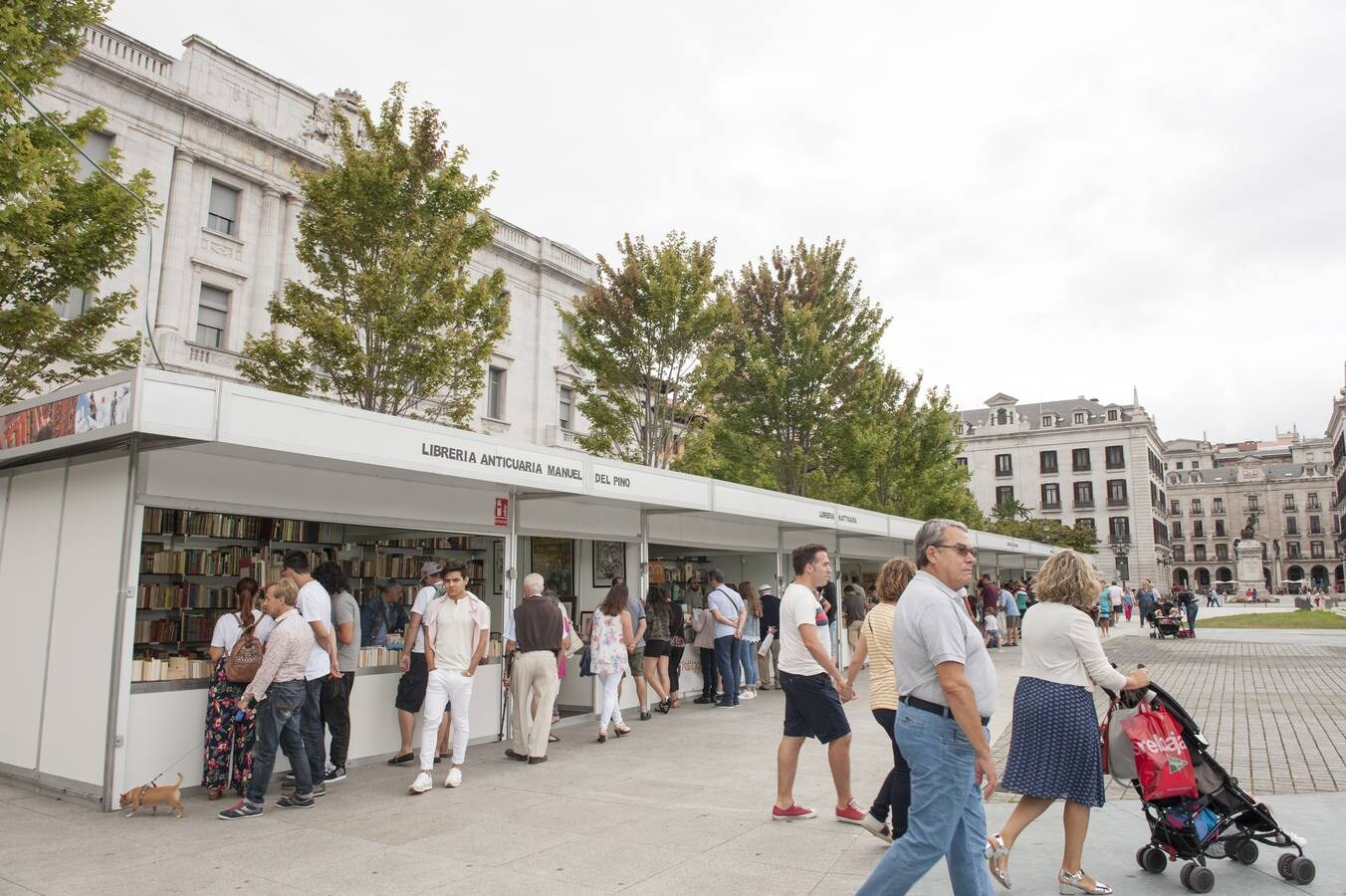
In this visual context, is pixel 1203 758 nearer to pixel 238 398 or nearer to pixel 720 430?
pixel 238 398

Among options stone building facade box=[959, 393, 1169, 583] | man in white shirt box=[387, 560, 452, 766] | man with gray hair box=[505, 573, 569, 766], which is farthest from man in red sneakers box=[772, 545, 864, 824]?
stone building facade box=[959, 393, 1169, 583]

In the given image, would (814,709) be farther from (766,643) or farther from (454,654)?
(766,643)

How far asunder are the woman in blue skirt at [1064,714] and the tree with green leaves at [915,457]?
23.8 metres

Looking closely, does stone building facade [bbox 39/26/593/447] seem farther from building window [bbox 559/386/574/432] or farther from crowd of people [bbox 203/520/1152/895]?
crowd of people [bbox 203/520/1152/895]

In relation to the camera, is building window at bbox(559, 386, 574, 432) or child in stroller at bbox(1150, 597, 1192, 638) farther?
building window at bbox(559, 386, 574, 432)

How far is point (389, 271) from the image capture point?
1515 cm

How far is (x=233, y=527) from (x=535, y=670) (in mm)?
5151

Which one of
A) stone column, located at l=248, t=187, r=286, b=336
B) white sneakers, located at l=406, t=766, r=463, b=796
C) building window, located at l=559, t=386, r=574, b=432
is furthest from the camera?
building window, located at l=559, t=386, r=574, b=432

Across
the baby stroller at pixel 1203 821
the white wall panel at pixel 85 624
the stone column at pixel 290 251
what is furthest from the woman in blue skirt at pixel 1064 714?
the stone column at pixel 290 251

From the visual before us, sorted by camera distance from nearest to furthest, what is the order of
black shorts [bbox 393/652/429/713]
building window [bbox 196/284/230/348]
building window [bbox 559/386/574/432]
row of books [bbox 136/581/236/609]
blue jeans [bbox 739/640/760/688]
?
black shorts [bbox 393/652/429/713], row of books [bbox 136/581/236/609], blue jeans [bbox 739/640/760/688], building window [bbox 196/284/230/348], building window [bbox 559/386/574/432]

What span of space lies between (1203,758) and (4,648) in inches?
369

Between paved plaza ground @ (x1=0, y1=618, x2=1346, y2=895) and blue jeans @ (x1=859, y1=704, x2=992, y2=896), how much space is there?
43.3 inches

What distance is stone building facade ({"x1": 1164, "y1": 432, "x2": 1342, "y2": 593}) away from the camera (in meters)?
116

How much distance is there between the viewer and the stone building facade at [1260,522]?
116 meters
